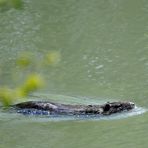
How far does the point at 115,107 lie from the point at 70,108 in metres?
0.71

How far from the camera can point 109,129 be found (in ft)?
25.7

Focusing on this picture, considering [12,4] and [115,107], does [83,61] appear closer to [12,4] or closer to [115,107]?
[115,107]

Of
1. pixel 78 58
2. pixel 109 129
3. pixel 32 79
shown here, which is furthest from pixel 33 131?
pixel 32 79

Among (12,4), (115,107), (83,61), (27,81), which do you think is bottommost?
(27,81)

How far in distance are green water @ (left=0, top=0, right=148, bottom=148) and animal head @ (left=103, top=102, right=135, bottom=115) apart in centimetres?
24

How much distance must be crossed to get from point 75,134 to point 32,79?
6039 mm

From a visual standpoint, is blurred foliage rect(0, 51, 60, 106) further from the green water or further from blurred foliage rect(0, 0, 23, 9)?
the green water

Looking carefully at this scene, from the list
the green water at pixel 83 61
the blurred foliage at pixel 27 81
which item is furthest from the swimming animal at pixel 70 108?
the blurred foliage at pixel 27 81

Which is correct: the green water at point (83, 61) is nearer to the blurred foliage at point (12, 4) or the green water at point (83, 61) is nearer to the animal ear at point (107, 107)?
the animal ear at point (107, 107)

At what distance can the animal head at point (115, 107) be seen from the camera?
8367 mm

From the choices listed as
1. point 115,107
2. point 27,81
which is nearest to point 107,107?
point 115,107

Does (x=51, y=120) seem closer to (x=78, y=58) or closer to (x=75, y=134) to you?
(x=75, y=134)

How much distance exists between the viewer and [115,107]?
27.6ft

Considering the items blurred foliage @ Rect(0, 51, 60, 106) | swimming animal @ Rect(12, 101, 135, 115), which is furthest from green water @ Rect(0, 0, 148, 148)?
blurred foliage @ Rect(0, 51, 60, 106)
